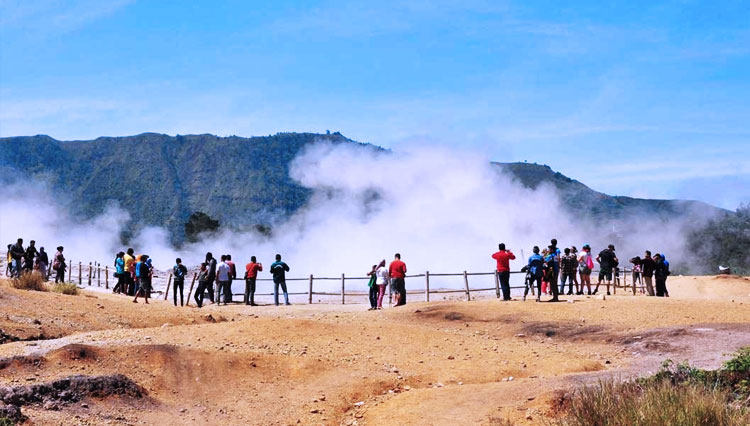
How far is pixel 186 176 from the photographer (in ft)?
310

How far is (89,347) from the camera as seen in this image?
14641 mm

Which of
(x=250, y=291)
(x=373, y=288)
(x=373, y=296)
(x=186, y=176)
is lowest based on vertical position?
(x=373, y=296)

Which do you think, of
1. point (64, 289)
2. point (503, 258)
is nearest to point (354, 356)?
point (503, 258)

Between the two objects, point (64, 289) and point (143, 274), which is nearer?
point (143, 274)

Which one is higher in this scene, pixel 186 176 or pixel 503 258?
pixel 186 176

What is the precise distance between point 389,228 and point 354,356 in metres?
49.4

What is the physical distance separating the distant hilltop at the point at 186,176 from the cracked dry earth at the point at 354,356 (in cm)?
5582

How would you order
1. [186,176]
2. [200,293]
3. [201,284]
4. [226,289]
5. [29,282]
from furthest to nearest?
[186,176]
[226,289]
[201,284]
[200,293]
[29,282]

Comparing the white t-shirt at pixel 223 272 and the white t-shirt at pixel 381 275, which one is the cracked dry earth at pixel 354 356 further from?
the white t-shirt at pixel 223 272

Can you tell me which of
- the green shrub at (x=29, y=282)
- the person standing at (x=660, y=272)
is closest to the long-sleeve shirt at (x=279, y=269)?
the green shrub at (x=29, y=282)

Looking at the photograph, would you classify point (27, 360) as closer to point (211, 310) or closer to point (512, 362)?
point (512, 362)

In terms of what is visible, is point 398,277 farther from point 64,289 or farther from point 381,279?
point 64,289

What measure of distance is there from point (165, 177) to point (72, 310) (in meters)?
74.8

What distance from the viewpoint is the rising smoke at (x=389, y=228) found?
198 feet
